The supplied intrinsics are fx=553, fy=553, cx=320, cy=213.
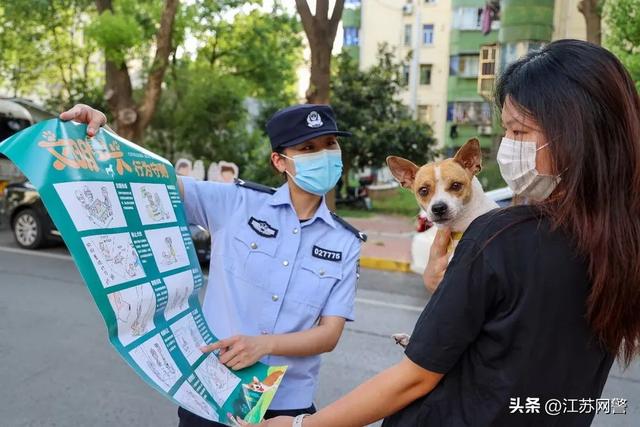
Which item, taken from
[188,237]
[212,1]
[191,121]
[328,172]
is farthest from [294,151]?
[212,1]

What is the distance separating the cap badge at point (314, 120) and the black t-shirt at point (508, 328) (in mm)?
903

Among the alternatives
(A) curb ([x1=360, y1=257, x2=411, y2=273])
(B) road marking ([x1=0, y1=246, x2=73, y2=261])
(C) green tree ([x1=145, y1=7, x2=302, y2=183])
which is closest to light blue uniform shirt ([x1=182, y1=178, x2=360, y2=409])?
(A) curb ([x1=360, y1=257, x2=411, y2=273])

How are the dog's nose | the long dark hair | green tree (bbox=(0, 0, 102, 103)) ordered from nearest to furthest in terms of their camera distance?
the long dark hair
the dog's nose
green tree (bbox=(0, 0, 102, 103))

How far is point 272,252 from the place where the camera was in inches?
73.7

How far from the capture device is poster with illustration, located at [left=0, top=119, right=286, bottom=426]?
130 cm

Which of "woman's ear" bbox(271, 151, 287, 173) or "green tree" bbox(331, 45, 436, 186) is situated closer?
"woman's ear" bbox(271, 151, 287, 173)

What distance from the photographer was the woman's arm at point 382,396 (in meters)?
1.17

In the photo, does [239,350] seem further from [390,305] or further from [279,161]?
[390,305]

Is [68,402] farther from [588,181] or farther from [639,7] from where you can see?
[639,7]

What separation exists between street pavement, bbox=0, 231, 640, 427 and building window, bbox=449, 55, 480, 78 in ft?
92.3

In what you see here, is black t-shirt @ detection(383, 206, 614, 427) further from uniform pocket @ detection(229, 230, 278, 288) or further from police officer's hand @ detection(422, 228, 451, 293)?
uniform pocket @ detection(229, 230, 278, 288)

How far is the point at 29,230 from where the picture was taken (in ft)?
30.1

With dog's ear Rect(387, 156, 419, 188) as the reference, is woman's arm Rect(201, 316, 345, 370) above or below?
below

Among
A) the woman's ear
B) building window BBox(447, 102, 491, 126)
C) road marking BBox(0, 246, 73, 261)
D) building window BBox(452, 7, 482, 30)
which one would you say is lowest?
road marking BBox(0, 246, 73, 261)
